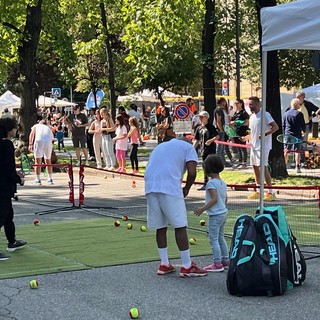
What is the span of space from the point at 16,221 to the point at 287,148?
9836 mm

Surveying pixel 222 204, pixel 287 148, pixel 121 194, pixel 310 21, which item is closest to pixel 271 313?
pixel 222 204

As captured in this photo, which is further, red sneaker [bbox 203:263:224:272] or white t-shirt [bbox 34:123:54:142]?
white t-shirt [bbox 34:123:54:142]

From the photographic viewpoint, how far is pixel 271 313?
22.6 ft

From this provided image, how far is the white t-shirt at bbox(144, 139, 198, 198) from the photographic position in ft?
27.5

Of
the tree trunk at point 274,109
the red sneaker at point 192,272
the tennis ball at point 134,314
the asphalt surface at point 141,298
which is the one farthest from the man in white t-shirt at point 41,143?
the tennis ball at point 134,314

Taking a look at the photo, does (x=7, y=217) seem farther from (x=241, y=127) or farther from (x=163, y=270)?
(x=241, y=127)

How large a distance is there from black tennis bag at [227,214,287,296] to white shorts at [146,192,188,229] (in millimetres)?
882

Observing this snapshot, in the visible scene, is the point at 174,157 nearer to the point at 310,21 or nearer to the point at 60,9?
the point at 310,21

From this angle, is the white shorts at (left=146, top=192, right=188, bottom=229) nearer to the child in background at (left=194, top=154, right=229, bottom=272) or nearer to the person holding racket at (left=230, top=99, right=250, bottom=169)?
the child in background at (left=194, top=154, right=229, bottom=272)

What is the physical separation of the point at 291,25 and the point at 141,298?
3.18 meters

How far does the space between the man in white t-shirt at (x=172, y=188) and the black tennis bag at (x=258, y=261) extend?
891 millimetres

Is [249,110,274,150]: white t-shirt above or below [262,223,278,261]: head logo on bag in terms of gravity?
above

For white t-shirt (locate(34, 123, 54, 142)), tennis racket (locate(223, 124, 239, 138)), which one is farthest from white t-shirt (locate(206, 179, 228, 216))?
tennis racket (locate(223, 124, 239, 138))

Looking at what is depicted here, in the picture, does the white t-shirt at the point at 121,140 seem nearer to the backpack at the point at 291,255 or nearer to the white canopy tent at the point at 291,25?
the white canopy tent at the point at 291,25
